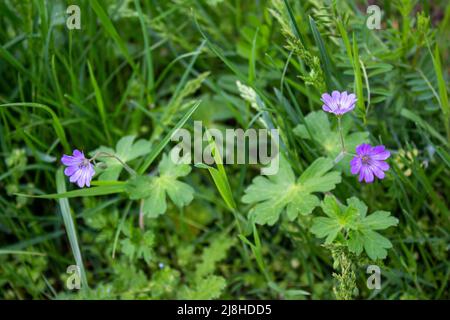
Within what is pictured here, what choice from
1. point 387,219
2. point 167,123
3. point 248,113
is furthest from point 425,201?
point 167,123

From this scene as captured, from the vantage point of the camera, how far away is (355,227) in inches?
83.1

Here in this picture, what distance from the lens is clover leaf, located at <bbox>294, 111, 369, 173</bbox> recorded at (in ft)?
7.84

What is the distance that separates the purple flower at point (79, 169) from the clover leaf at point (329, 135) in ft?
2.69

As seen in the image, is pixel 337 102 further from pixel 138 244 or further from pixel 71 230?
pixel 71 230

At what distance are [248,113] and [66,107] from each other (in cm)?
82

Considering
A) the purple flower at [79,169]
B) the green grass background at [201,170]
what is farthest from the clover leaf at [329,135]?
the purple flower at [79,169]

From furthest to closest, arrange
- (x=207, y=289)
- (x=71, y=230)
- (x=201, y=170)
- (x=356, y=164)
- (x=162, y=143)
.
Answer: (x=201, y=170) < (x=207, y=289) < (x=71, y=230) < (x=162, y=143) < (x=356, y=164)

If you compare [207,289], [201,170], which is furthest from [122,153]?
[207,289]

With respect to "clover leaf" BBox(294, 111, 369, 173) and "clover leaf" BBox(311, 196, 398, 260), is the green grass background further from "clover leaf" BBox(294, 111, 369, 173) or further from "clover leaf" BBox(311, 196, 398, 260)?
"clover leaf" BBox(311, 196, 398, 260)

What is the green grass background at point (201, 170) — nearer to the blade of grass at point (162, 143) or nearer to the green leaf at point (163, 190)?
the green leaf at point (163, 190)

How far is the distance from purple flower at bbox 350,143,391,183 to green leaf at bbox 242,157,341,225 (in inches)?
5.2

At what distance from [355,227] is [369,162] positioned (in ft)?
0.76

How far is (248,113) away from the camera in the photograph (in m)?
2.73

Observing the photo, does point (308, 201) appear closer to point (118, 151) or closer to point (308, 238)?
point (308, 238)
